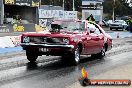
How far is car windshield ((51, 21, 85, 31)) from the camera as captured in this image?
13.9 m

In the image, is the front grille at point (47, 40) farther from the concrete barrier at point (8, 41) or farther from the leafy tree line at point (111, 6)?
the leafy tree line at point (111, 6)

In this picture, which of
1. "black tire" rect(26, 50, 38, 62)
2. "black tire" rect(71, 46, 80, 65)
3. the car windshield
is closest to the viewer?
"black tire" rect(71, 46, 80, 65)

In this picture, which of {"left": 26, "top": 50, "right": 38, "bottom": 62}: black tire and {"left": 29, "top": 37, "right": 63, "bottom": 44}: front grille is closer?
{"left": 29, "top": 37, "right": 63, "bottom": 44}: front grille

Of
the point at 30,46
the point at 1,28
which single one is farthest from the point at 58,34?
the point at 1,28

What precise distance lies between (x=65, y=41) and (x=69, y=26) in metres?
1.47

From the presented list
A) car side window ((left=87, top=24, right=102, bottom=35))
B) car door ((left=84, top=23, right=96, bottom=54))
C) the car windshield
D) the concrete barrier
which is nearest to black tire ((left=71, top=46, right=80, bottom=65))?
car door ((left=84, top=23, right=96, bottom=54))

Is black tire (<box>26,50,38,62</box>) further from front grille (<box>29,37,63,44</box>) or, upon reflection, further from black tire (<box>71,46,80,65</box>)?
black tire (<box>71,46,80,65</box>)

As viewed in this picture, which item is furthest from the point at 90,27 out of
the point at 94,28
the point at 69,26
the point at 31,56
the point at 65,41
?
the point at 31,56

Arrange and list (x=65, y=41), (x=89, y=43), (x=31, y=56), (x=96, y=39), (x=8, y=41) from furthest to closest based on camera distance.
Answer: (x=8, y=41) < (x=96, y=39) < (x=89, y=43) < (x=31, y=56) < (x=65, y=41)

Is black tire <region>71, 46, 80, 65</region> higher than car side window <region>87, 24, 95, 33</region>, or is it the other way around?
car side window <region>87, 24, 95, 33</region>

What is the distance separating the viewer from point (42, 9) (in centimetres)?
5469

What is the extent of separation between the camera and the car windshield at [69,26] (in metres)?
13.9

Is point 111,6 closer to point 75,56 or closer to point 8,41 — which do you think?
point 8,41

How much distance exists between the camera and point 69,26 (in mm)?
14047
